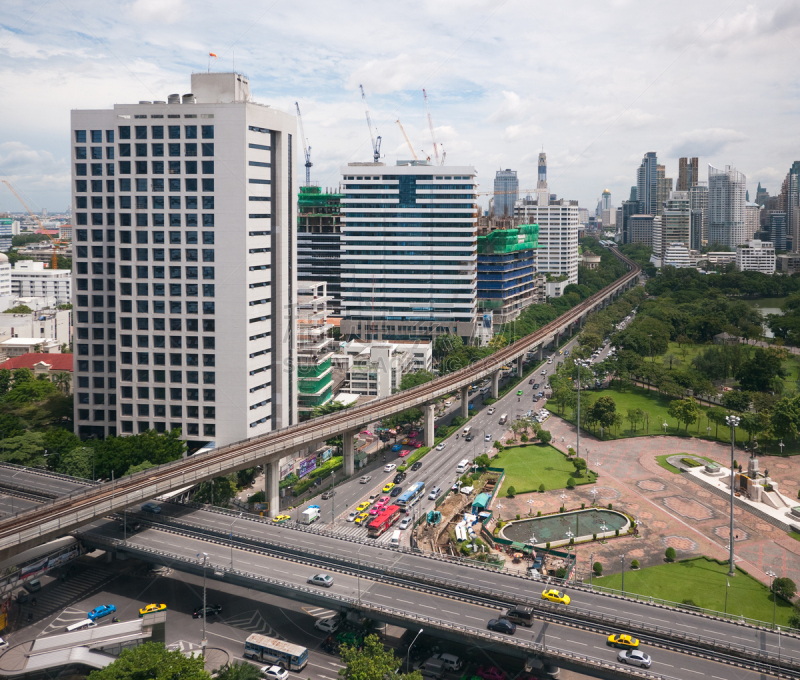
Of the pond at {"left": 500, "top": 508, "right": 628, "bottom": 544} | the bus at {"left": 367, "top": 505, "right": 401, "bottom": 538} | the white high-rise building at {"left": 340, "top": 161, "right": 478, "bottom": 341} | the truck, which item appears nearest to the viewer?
the bus at {"left": 367, "top": 505, "right": 401, "bottom": 538}

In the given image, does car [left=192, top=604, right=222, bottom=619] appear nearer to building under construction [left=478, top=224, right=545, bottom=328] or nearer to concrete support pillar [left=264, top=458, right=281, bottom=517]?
concrete support pillar [left=264, top=458, right=281, bottom=517]

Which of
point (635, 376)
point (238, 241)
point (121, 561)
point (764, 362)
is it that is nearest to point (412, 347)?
point (635, 376)

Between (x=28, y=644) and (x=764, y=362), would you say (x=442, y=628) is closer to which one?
(x=28, y=644)

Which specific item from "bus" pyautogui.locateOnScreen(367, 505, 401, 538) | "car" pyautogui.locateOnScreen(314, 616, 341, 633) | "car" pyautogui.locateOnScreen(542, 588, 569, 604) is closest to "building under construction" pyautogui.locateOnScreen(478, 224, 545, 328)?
"bus" pyautogui.locateOnScreen(367, 505, 401, 538)

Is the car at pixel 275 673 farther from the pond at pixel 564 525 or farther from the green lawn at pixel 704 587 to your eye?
the pond at pixel 564 525

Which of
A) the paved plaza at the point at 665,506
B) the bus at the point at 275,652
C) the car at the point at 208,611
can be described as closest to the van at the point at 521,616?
the bus at the point at 275,652
